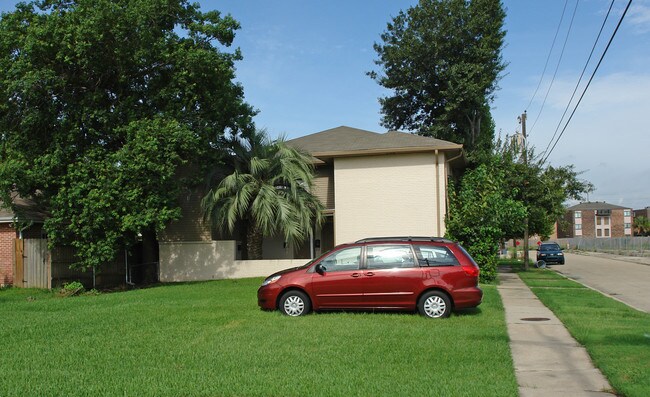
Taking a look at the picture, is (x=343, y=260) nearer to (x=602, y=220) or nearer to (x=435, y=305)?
(x=435, y=305)

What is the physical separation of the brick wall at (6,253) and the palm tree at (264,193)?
649 centimetres

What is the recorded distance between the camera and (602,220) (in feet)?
371

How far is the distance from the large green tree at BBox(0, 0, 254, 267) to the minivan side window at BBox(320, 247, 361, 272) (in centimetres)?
846

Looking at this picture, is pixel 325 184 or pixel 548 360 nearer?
pixel 548 360

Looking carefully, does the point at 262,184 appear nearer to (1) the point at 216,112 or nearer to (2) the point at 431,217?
(1) the point at 216,112

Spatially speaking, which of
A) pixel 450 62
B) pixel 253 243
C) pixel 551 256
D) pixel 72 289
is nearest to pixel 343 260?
pixel 72 289

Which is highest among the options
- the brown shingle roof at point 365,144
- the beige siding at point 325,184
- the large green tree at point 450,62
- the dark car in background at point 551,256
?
the large green tree at point 450,62

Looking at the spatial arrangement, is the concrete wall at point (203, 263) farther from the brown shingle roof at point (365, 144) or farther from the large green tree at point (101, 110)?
the brown shingle roof at point (365, 144)

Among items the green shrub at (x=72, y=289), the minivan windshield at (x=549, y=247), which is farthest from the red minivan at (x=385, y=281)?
the minivan windshield at (x=549, y=247)

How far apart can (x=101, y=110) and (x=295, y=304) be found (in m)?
10.7

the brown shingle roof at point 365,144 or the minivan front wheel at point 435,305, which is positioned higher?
the brown shingle roof at point 365,144

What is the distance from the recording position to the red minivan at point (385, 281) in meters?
11.1

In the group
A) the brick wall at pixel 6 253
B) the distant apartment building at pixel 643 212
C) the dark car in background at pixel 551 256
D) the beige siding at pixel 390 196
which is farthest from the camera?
the distant apartment building at pixel 643 212

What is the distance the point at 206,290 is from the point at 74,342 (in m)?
8.62
